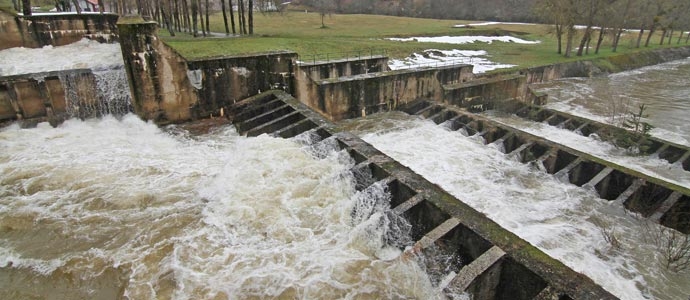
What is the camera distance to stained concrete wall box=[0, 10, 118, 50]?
1911 cm

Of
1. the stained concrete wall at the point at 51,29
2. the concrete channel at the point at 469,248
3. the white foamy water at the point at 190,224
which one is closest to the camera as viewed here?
the concrete channel at the point at 469,248

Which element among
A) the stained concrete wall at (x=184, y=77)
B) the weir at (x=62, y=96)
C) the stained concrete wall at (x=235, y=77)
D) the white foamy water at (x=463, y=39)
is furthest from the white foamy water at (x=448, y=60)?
the weir at (x=62, y=96)

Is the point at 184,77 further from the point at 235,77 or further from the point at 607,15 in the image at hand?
the point at 607,15

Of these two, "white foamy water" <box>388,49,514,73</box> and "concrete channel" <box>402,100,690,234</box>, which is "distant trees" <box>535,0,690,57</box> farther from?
"concrete channel" <box>402,100,690,234</box>

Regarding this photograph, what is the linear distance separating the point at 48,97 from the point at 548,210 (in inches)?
596

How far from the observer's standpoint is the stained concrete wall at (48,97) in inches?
499

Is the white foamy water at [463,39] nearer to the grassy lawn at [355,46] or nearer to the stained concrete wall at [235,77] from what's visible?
the grassy lawn at [355,46]

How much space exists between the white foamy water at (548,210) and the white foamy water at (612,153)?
361cm

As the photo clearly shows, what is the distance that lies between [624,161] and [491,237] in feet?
30.7

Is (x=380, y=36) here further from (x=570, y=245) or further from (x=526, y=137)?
(x=570, y=245)

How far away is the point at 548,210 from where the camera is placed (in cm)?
930

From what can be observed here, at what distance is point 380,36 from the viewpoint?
38.3m

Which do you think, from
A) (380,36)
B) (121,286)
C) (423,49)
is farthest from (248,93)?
(380,36)

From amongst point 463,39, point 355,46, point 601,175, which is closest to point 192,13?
point 355,46
